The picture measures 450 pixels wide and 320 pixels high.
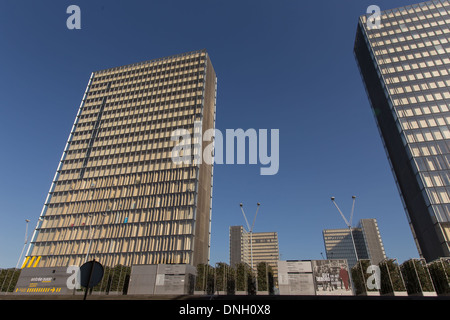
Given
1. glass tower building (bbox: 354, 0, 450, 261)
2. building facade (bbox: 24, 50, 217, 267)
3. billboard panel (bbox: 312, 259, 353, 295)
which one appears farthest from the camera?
building facade (bbox: 24, 50, 217, 267)

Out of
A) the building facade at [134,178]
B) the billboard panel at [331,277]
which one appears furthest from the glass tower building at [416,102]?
the building facade at [134,178]

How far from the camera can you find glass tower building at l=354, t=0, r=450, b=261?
58.3 metres

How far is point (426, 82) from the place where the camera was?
69562mm

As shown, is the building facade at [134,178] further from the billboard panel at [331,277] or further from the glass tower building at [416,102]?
the glass tower building at [416,102]

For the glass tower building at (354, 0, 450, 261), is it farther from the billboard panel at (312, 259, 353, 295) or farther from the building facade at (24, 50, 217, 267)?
the building facade at (24, 50, 217, 267)

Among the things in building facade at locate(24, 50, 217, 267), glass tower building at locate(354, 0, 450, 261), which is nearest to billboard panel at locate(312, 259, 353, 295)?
glass tower building at locate(354, 0, 450, 261)

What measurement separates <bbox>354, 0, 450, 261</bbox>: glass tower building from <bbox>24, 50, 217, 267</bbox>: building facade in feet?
177

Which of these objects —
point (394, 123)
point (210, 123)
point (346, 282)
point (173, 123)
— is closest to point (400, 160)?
point (394, 123)

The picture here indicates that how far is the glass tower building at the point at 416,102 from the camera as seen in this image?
191 ft

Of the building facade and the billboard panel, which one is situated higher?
the building facade

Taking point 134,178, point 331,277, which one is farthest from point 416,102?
point 134,178

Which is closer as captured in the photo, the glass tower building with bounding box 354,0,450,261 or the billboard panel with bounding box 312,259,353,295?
the billboard panel with bounding box 312,259,353,295

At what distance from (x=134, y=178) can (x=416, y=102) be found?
81.3 metres
